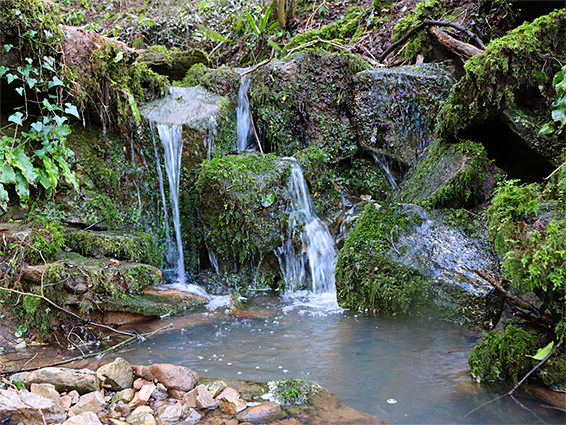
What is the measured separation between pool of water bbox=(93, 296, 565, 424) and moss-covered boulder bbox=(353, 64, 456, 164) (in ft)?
11.1

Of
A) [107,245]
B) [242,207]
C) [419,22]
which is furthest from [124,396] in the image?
[419,22]

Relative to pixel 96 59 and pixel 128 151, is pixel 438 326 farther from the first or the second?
pixel 96 59

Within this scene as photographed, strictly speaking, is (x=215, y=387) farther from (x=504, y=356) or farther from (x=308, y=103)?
(x=308, y=103)

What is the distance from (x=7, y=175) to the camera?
4891 millimetres

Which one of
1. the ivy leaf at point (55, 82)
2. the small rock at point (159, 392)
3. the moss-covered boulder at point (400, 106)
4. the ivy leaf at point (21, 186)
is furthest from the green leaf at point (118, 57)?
the small rock at point (159, 392)

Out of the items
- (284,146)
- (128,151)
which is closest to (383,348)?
(284,146)

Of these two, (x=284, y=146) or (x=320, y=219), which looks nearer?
(x=320, y=219)

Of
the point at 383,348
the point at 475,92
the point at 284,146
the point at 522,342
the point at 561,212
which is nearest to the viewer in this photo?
the point at 522,342

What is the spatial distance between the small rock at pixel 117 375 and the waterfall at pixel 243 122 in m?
5.15

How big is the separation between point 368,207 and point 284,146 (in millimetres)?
2455

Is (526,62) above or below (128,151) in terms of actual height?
above

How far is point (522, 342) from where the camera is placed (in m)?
2.86

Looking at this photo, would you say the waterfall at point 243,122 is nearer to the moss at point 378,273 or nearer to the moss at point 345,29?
the moss at point 345,29

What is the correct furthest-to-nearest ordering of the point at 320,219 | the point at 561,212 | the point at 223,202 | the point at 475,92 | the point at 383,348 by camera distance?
the point at 320,219, the point at 223,202, the point at 475,92, the point at 383,348, the point at 561,212
